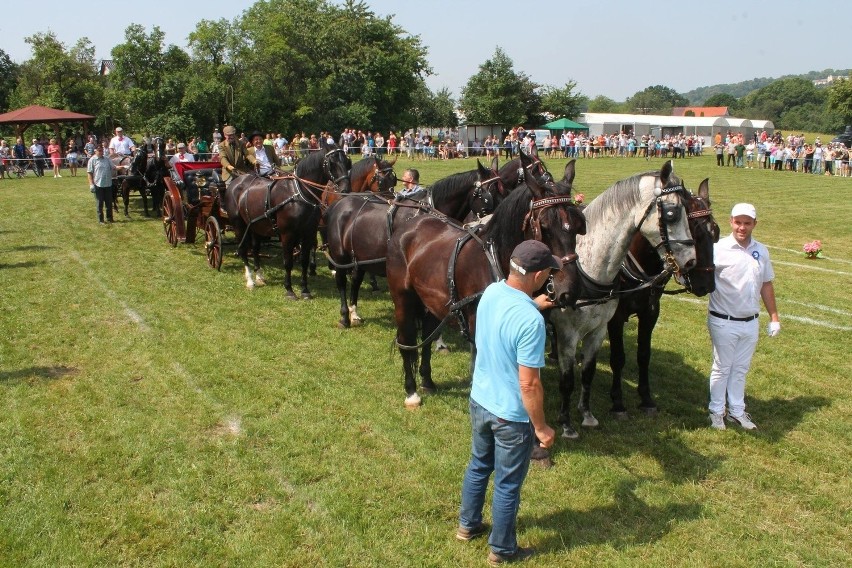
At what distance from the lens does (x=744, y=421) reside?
596cm

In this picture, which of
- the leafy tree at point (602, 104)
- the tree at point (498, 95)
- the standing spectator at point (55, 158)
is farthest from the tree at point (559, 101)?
the leafy tree at point (602, 104)

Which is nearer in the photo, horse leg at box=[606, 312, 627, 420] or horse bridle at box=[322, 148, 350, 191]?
horse leg at box=[606, 312, 627, 420]

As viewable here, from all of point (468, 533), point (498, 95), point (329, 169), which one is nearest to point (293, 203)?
point (329, 169)

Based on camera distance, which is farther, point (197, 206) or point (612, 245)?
point (197, 206)

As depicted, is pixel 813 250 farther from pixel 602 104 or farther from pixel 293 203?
pixel 602 104

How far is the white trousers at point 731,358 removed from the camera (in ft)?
18.7

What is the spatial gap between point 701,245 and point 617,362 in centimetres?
153

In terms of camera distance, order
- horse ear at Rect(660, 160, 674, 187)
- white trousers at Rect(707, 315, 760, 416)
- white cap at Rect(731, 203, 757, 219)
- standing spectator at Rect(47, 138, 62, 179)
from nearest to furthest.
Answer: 1. horse ear at Rect(660, 160, 674, 187)
2. white cap at Rect(731, 203, 757, 219)
3. white trousers at Rect(707, 315, 760, 416)
4. standing spectator at Rect(47, 138, 62, 179)

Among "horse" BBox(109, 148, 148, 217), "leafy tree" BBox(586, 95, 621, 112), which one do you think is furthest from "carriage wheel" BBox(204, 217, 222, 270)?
"leafy tree" BBox(586, 95, 621, 112)

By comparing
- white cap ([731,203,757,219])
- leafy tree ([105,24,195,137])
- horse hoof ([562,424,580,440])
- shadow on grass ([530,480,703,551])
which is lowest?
shadow on grass ([530,480,703,551])

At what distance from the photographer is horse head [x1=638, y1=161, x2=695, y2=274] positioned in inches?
205

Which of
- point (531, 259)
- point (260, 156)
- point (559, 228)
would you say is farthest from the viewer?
point (260, 156)

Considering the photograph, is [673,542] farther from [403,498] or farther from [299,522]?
[299,522]

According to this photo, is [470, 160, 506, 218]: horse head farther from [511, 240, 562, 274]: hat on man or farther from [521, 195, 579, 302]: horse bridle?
[511, 240, 562, 274]: hat on man
